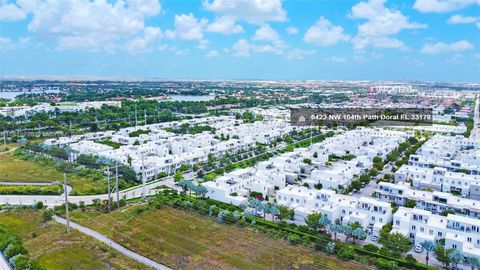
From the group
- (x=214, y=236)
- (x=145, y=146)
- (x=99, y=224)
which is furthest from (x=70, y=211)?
(x=145, y=146)

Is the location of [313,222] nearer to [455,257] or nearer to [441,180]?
[455,257]

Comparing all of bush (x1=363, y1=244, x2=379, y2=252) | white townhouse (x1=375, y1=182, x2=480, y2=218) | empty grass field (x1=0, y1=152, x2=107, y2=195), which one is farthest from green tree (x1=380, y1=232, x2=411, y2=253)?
empty grass field (x1=0, y1=152, x2=107, y2=195)

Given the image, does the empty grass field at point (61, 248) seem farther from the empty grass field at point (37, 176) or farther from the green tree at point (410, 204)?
the green tree at point (410, 204)

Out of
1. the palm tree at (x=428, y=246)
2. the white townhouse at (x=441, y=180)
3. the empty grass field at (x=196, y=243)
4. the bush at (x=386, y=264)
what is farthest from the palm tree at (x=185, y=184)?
the white townhouse at (x=441, y=180)

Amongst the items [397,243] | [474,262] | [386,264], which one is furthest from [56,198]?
[474,262]

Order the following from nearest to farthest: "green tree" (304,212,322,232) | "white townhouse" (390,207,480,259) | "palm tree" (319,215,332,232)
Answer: "white townhouse" (390,207,480,259)
"palm tree" (319,215,332,232)
"green tree" (304,212,322,232)

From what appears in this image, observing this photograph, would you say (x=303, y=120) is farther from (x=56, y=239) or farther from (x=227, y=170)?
(x=56, y=239)

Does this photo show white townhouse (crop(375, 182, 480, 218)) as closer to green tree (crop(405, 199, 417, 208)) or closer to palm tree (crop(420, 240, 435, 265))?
green tree (crop(405, 199, 417, 208))
